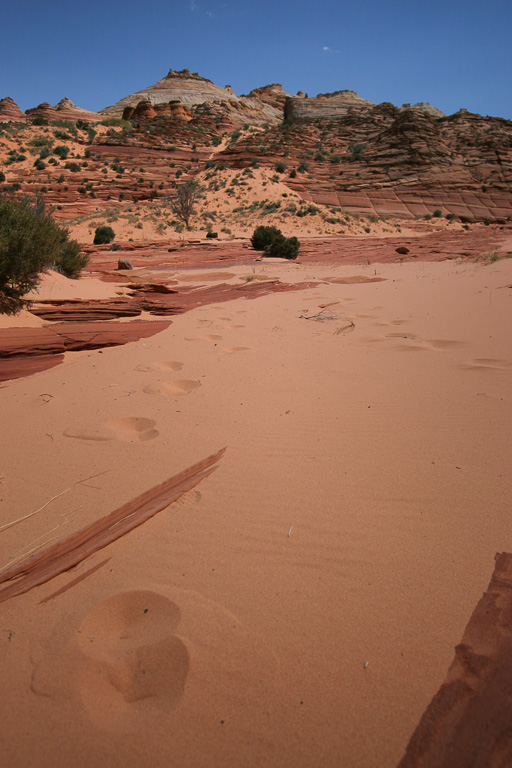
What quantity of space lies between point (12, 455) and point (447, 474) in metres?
2.47

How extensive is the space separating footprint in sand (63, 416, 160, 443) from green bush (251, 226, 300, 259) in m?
14.4

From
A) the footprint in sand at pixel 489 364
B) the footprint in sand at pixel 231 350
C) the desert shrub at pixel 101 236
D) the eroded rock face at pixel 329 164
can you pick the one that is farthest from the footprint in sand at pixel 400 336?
the eroded rock face at pixel 329 164

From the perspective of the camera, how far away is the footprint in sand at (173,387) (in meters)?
3.31

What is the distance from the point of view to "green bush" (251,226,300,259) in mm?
16078

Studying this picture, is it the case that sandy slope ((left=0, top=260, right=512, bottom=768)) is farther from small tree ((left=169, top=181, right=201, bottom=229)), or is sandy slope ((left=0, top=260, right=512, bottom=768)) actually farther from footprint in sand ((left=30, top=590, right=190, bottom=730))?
small tree ((left=169, top=181, right=201, bottom=229))

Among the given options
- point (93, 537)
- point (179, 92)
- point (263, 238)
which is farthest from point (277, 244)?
point (179, 92)

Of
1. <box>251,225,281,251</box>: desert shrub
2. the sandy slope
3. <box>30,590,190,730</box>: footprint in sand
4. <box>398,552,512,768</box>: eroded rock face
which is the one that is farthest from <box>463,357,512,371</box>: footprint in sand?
<box>251,225,281,251</box>: desert shrub

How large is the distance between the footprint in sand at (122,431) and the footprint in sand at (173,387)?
0.48 metres

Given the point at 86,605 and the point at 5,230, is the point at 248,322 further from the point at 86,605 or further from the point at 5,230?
the point at 86,605

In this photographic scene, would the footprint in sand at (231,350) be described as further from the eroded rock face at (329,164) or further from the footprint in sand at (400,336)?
the eroded rock face at (329,164)

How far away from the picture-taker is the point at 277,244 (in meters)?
16.3

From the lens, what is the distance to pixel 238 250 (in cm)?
1798

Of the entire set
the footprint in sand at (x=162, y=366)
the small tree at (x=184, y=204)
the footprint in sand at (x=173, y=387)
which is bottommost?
the footprint in sand at (x=173, y=387)

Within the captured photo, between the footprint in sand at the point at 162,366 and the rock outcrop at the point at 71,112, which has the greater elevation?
the rock outcrop at the point at 71,112
